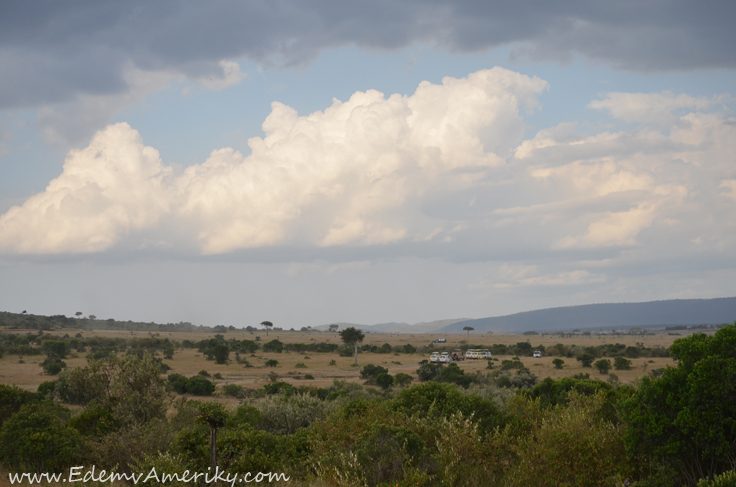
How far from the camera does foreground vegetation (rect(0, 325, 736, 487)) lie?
9852 mm

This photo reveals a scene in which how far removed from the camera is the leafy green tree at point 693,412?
9586 millimetres

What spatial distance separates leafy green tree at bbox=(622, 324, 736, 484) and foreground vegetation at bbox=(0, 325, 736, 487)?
0.02 m

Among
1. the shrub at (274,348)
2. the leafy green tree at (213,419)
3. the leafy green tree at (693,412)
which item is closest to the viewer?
the leafy green tree at (693,412)

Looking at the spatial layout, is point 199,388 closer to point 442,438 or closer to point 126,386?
point 126,386

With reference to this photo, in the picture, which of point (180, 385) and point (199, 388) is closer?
point (199, 388)

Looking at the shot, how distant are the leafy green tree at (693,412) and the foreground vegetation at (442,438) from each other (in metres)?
0.02

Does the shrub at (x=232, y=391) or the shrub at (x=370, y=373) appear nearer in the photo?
the shrub at (x=232, y=391)

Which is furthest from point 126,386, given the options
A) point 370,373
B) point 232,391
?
point 370,373

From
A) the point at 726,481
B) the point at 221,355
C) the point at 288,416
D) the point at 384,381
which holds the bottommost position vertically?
the point at 384,381

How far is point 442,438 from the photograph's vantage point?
12156mm

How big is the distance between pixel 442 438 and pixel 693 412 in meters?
4.85

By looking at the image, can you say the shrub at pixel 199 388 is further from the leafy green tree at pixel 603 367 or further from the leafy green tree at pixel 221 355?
the leafy green tree at pixel 603 367

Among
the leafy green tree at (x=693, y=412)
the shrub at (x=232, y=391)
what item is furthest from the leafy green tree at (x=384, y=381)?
the leafy green tree at (x=693, y=412)

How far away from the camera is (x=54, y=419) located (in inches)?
626
